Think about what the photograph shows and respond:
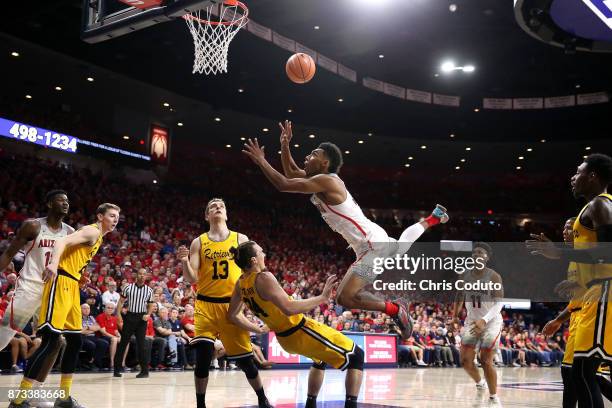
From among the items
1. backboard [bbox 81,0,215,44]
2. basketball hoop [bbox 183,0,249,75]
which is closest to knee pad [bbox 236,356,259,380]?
backboard [bbox 81,0,215,44]

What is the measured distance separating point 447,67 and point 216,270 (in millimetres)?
19504

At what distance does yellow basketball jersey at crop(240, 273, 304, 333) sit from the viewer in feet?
17.3

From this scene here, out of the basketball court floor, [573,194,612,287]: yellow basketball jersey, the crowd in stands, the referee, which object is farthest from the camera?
the crowd in stands

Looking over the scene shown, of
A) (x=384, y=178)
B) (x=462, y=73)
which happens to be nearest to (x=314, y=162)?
(x=462, y=73)

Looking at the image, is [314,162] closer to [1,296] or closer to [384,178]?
[1,296]

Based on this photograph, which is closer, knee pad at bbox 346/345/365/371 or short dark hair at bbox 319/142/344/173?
knee pad at bbox 346/345/365/371

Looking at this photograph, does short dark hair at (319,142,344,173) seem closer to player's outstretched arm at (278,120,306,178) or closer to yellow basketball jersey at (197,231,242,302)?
player's outstretched arm at (278,120,306,178)

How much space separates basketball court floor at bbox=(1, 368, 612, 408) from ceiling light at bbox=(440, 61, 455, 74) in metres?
14.7

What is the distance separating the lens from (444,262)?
29234 millimetres

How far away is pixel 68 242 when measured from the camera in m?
5.55

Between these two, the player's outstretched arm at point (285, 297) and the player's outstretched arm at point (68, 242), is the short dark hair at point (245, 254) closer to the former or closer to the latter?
the player's outstretched arm at point (285, 297)

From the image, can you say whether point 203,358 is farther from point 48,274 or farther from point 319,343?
point 48,274

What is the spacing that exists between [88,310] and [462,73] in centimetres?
1796

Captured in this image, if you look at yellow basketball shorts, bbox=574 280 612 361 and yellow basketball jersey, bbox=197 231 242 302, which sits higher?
yellow basketball jersey, bbox=197 231 242 302
